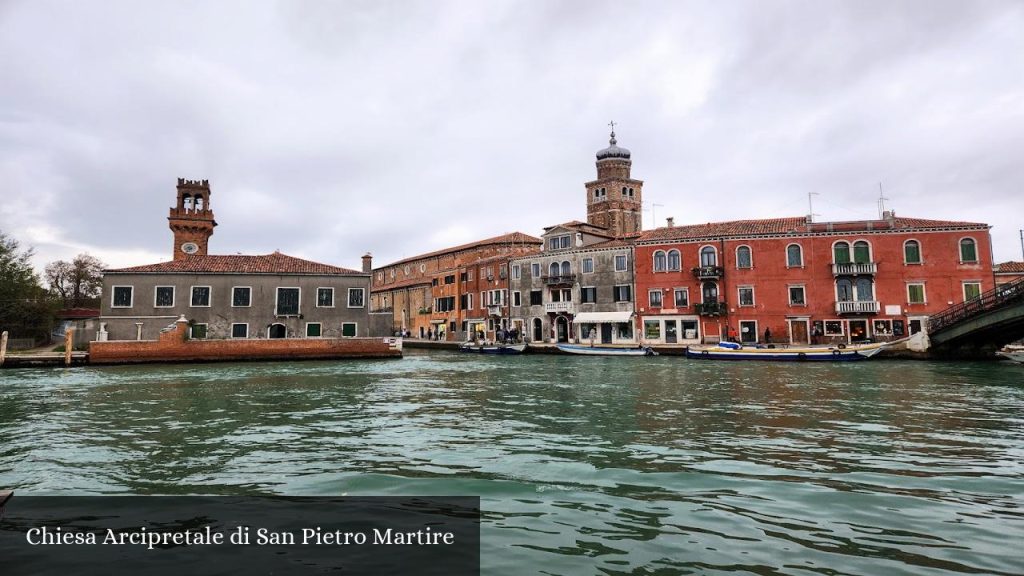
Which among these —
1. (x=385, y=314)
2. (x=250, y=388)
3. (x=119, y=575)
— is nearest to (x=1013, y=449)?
(x=119, y=575)

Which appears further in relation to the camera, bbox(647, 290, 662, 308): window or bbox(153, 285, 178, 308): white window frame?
bbox(647, 290, 662, 308): window

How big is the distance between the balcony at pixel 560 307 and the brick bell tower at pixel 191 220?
25500mm

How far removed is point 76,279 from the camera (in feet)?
178

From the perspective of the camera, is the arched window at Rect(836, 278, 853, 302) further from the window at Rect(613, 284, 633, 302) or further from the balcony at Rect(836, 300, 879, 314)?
the window at Rect(613, 284, 633, 302)

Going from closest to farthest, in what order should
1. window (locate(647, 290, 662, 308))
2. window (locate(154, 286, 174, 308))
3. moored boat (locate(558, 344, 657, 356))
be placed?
window (locate(154, 286, 174, 308)) → moored boat (locate(558, 344, 657, 356)) → window (locate(647, 290, 662, 308))

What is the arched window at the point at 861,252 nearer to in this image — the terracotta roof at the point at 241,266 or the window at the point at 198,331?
the terracotta roof at the point at 241,266

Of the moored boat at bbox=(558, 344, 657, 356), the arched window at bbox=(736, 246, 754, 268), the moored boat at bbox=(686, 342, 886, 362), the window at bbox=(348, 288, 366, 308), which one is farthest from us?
the window at bbox=(348, 288, 366, 308)

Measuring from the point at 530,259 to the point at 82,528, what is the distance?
1531 inches

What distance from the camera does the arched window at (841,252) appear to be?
1261 inches

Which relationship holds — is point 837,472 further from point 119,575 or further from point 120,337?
point 120,337

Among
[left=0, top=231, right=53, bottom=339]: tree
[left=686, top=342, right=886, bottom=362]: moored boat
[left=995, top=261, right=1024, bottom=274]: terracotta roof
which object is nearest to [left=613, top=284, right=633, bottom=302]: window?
[left=686, top=342, right=886, bottom=362]: moored boat

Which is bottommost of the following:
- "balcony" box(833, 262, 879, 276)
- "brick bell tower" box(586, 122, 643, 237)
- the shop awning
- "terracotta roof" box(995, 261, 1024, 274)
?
the shop awning

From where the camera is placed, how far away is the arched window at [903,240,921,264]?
3072 cm
